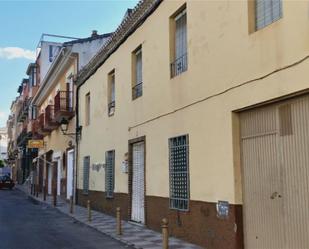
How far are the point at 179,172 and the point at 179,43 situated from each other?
10.5ft

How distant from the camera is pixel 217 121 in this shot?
31.3 ft

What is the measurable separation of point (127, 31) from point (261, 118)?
814 centimetres

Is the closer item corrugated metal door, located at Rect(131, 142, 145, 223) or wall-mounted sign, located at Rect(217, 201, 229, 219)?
wall-mounted sign, located at Rect(217, 201, 229, 219)

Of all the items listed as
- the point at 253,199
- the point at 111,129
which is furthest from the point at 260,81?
the point at 111,129

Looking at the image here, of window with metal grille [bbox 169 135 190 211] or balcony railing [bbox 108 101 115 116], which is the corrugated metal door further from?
balcony railing [bbox 108 101 115 116]

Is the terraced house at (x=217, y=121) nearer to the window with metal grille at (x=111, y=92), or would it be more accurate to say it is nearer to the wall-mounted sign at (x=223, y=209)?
the wall-mounted sign at (x=223, y=209)

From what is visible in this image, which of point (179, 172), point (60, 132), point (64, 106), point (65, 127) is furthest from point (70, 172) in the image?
point (179, 172)

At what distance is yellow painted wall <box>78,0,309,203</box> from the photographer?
298 inches

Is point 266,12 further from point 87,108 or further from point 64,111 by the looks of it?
point 64,111

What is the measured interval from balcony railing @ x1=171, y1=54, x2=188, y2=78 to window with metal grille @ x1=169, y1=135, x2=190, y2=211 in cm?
162

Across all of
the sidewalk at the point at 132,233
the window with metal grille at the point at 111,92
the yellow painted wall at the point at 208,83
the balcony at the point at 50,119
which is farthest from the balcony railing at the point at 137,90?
the balcony at the point at 50,119

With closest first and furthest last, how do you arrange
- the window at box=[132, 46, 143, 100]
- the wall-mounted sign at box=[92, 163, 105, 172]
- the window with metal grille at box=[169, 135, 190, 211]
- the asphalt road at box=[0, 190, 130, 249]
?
the asphalt road at box=[0, 190, 130, 249] → the window with metal grille at box=[169, 135, 190, 211] → the window at box=[132, 46, 143, 100] → the wall-mounted sign at box=[92, 163, 105, 172]

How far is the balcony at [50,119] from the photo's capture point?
2687 cm

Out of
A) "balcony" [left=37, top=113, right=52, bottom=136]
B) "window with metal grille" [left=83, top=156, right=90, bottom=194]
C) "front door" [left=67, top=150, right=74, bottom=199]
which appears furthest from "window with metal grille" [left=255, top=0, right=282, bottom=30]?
"balcony" [left=37, top=113, right=52, bottom=136]
